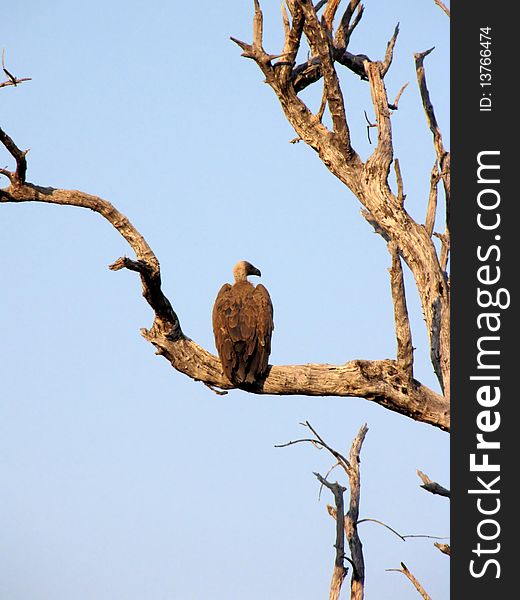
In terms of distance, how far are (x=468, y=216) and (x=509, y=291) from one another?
26.8 inches

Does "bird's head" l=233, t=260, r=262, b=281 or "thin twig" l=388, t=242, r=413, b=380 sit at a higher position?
"bird's head" l=233, t=260, r=262, b=281

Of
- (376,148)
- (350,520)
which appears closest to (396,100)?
(376,148)

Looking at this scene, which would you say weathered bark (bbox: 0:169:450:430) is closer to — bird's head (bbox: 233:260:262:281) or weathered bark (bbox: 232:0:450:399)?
weathered bark (bbox: 232:0:450:399)

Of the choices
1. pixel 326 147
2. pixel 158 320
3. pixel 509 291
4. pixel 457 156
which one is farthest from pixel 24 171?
pixel 509 291

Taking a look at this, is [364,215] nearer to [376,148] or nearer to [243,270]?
[376,148]

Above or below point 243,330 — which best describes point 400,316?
below

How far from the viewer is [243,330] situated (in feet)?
28.1

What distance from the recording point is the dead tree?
7766mm

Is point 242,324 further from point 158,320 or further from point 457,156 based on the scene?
point 457,156

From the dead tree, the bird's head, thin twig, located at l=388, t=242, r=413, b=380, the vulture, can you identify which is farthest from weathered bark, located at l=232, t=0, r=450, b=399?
the bird's head

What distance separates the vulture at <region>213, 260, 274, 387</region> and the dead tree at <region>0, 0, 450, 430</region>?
0.14m

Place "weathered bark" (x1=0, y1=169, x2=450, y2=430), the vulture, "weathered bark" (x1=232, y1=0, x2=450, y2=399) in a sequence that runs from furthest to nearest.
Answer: "weathered bark" (x1=232, y1=0, x2=450, y2=399)
the vulture
"weathered bark" (x1=0, y1=169, x2=450, y2=430)

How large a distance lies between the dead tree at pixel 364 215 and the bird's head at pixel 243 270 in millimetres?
1604

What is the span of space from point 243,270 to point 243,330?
1.87 m
